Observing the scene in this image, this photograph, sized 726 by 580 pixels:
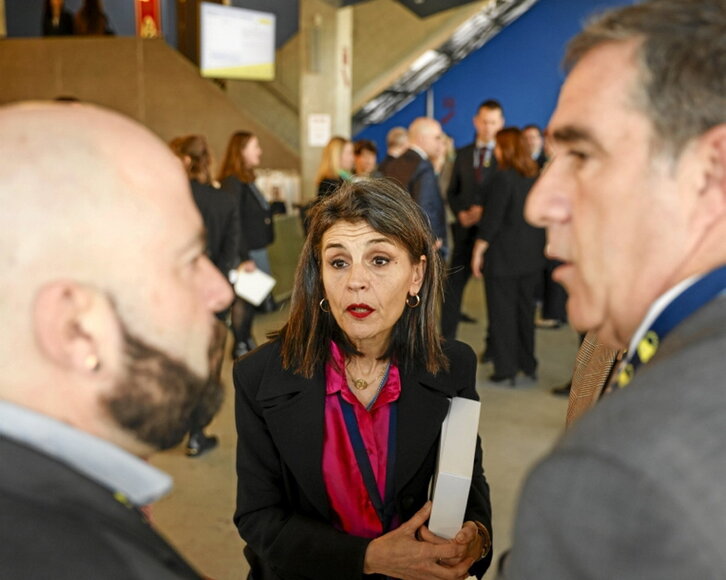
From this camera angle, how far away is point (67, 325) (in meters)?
0.73

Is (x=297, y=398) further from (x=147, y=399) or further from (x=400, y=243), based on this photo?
(x=147, y=399)

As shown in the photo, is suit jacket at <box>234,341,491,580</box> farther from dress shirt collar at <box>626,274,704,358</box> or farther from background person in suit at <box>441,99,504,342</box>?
background person in suit at <box>441,99,504,342</box>

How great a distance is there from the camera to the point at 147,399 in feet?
2.55

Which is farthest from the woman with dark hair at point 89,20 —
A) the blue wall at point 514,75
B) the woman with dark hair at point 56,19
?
the blue wall at point 514,75

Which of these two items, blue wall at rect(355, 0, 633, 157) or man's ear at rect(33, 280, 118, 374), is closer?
man's ear at rect(33, 280, 118, 374)

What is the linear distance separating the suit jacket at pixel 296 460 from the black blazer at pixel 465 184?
4.41m

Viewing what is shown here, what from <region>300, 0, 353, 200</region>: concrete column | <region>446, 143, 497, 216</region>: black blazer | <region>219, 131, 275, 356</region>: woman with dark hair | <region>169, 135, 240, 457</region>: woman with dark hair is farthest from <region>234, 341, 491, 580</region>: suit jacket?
<region>300, 0, 353, 200</region>: concrete column

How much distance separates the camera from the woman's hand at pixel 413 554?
1.50 meters

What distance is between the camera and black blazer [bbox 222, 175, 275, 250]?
5758mm

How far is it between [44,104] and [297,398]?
94 centimetres

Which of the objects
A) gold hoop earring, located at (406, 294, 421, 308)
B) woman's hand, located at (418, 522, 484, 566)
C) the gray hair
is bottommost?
woman's hand, located at (418, 522, 484, 566)

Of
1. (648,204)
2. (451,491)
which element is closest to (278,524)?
(451,491)

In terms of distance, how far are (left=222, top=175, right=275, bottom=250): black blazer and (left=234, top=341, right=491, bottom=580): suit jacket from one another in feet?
13.4

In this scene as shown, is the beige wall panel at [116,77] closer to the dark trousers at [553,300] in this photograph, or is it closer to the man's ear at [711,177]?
the dark trousers at [553,300]
